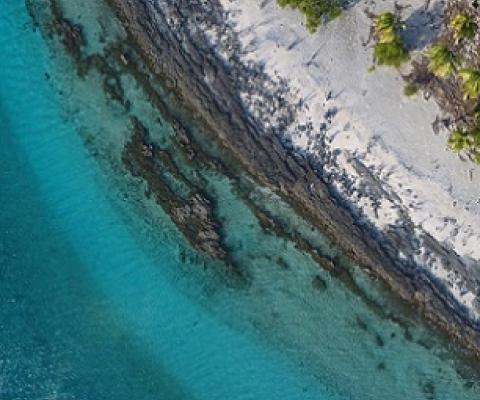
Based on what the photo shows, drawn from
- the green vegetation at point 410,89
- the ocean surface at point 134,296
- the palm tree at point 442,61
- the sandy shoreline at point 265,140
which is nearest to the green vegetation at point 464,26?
the palm tree at point 442,61

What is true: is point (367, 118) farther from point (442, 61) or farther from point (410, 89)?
point (442, 61)

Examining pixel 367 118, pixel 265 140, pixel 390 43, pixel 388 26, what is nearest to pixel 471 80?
pixel 390 43

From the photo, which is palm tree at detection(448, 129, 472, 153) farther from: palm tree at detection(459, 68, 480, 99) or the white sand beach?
palm tree at detection(459, 68, 480, 99)

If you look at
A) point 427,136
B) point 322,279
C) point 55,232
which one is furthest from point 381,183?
point 55,232

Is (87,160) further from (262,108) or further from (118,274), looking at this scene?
(262,108)

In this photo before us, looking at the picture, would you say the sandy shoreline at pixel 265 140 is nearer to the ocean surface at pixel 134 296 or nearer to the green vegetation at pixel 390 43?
the ocean surface at pixel 134 296

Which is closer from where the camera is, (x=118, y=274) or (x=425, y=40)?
(x=425, y=40)
